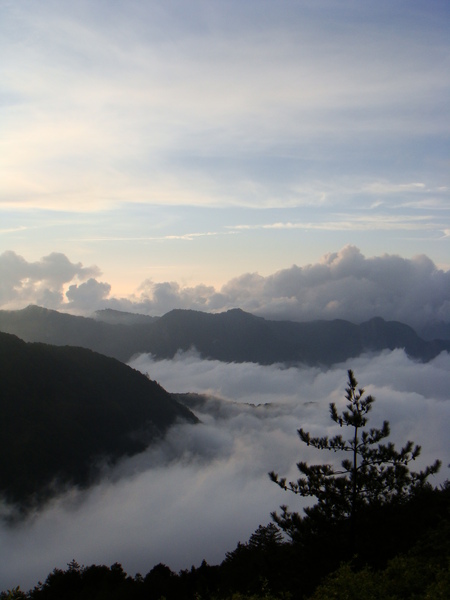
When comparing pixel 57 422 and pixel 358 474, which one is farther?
pixel 57 422

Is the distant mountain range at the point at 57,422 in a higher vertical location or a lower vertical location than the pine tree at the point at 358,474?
lower

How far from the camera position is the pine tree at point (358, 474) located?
24.7 m

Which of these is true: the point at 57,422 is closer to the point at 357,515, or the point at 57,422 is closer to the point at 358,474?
Result: the point at 357,515

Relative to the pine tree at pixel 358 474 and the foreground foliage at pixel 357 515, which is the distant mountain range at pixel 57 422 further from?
the pine tree at pixel 358 474

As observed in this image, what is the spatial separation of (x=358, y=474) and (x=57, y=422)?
160 metres

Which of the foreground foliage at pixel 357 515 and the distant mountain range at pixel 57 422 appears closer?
the foreground foliage at pixel 357 515

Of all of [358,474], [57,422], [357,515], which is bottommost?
[57,422]

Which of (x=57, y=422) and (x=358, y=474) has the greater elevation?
(x=358, y=474)

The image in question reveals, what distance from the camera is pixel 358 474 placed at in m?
24.9

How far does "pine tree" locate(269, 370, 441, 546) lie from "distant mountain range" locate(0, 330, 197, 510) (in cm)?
14273

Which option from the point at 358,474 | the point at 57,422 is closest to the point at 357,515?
the point at 358,474

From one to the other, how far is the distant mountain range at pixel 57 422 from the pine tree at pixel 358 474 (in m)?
143

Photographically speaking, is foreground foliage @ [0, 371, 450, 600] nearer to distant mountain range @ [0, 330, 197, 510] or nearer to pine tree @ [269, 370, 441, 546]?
pine tree @ [269, 370, 441, 546]

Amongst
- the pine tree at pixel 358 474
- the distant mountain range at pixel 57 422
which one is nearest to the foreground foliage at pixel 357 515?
the pine tree at pixel 358 474
